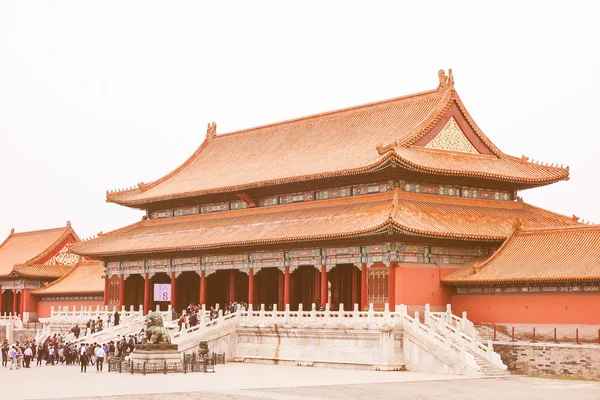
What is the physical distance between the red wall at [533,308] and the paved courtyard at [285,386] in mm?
5084

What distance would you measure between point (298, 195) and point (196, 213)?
9.91 metres

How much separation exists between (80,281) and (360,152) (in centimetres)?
3143

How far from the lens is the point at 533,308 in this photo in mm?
50094

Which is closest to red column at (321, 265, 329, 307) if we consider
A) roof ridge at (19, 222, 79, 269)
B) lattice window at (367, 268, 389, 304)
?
lattice window at (367, 268, 389, 304)

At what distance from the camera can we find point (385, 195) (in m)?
57.3

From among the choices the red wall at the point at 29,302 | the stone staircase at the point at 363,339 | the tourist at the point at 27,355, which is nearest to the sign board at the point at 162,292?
the stone staircase at the point at 363,339

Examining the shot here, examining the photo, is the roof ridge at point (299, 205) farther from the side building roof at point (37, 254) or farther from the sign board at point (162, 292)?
the side building roof at point (37, 254)

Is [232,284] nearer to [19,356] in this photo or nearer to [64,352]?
[64,352]

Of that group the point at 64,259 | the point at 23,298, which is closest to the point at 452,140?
the point at 23,298

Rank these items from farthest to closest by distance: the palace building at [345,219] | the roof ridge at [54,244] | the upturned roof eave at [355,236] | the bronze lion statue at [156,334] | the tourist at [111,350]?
the roof ridge at [54,244], the palace building at [345,219], the upturned roof eave at [355,236], the tourist at [111,350], the bronze lion statue at [156,334]

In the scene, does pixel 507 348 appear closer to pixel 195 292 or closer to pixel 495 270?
pixel 495 270

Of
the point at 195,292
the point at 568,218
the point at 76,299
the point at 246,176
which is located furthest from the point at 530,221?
the point at 76,299

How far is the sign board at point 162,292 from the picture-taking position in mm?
69688

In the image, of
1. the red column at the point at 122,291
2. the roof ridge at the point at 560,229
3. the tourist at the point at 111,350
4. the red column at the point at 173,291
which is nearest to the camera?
the roof ridge at the point at 560,229
